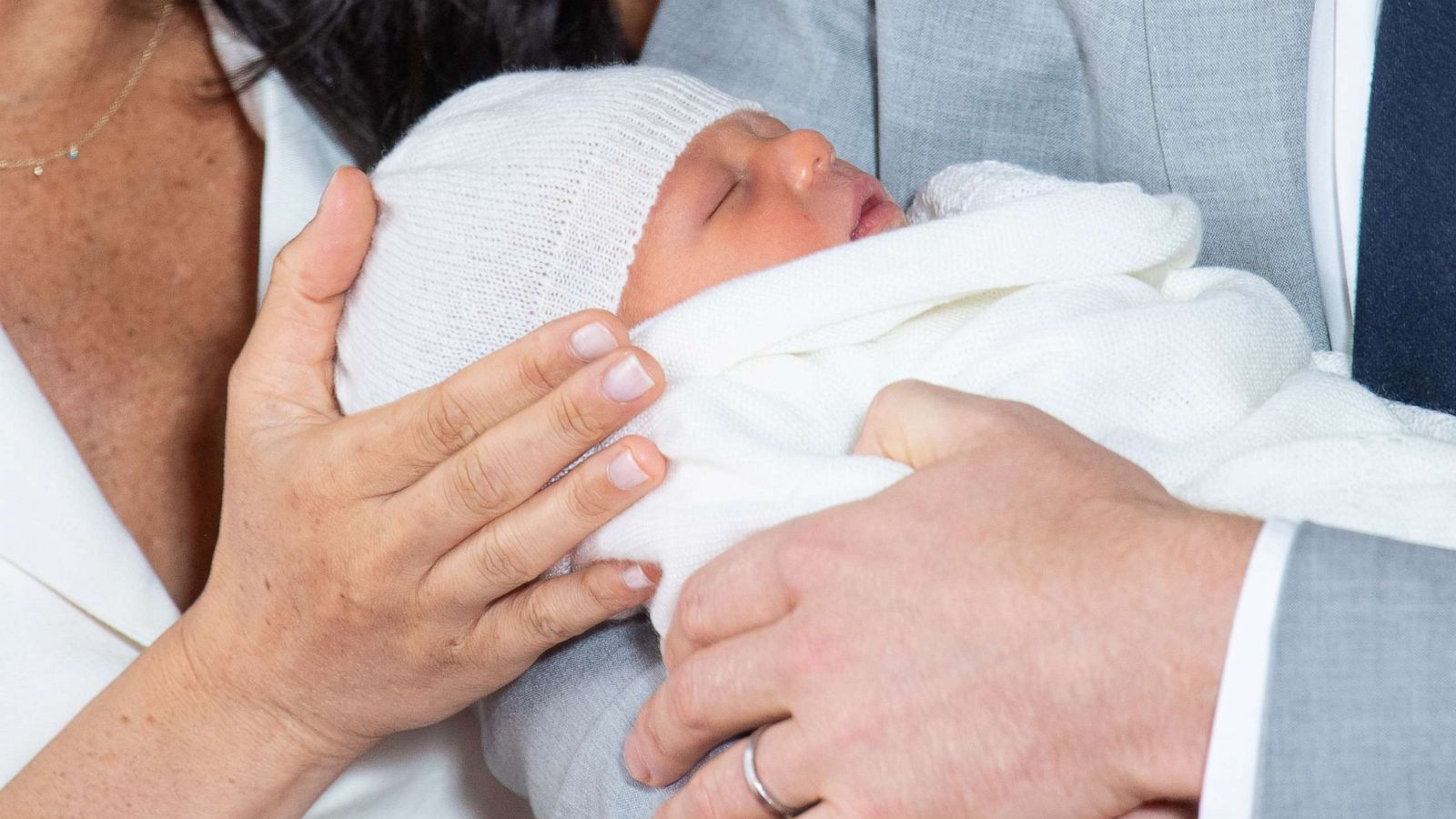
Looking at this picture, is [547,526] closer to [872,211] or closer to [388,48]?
[872,211]

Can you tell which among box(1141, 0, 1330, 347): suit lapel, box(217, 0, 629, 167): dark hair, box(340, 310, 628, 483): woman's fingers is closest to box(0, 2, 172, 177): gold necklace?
box(217, 0, 629, 167): dark hair

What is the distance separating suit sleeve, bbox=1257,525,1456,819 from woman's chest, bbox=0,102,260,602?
1478 mm

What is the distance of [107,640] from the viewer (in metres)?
1.57

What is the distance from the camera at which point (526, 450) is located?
3.43 feet

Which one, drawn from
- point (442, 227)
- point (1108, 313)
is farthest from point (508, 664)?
point (1108, 313)

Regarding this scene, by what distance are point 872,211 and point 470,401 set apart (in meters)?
0.49

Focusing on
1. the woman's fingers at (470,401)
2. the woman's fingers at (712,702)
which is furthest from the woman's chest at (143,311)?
the woman's fingers at (712,702)

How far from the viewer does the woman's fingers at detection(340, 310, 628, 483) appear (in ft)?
3.37

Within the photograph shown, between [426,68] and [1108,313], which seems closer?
[1108,313]

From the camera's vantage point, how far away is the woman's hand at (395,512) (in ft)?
3.41

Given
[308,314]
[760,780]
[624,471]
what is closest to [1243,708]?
[760,780]

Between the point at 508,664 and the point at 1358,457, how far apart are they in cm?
78

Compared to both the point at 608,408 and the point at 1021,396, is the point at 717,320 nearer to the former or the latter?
the point at 608,408

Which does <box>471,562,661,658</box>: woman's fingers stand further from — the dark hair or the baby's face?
the dark hair
